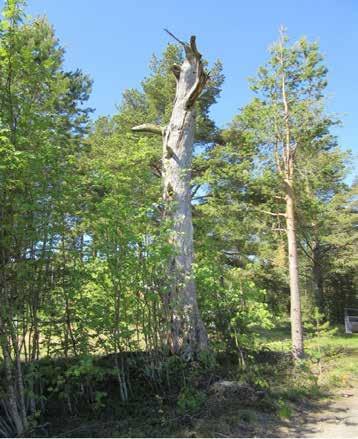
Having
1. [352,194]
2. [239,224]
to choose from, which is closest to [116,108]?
[239,224]

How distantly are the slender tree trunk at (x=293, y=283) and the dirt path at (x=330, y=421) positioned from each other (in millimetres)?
2317

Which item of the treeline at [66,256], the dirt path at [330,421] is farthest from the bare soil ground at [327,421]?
the treeline at [66,256]

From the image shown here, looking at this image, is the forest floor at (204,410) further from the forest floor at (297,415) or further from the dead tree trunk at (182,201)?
the dead tree trunk at (182,201)

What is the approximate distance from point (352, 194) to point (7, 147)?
17.0 m

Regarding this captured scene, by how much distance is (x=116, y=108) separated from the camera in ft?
59.5

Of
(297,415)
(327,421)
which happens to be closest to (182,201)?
Answer: (297,415)

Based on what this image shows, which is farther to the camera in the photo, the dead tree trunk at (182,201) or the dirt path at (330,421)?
the dead tree trunk at (182,201)

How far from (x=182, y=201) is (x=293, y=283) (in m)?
3.83

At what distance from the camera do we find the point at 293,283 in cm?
831

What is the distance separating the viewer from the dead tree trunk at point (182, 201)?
5082 mm

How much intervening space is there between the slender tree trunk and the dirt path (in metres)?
2.32

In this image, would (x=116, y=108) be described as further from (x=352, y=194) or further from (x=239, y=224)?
(x=352, y=194)

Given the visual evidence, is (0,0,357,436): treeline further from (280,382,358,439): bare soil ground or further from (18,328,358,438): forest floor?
(280,382,358,439): bare soil ground

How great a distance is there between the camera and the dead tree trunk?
5082mm
